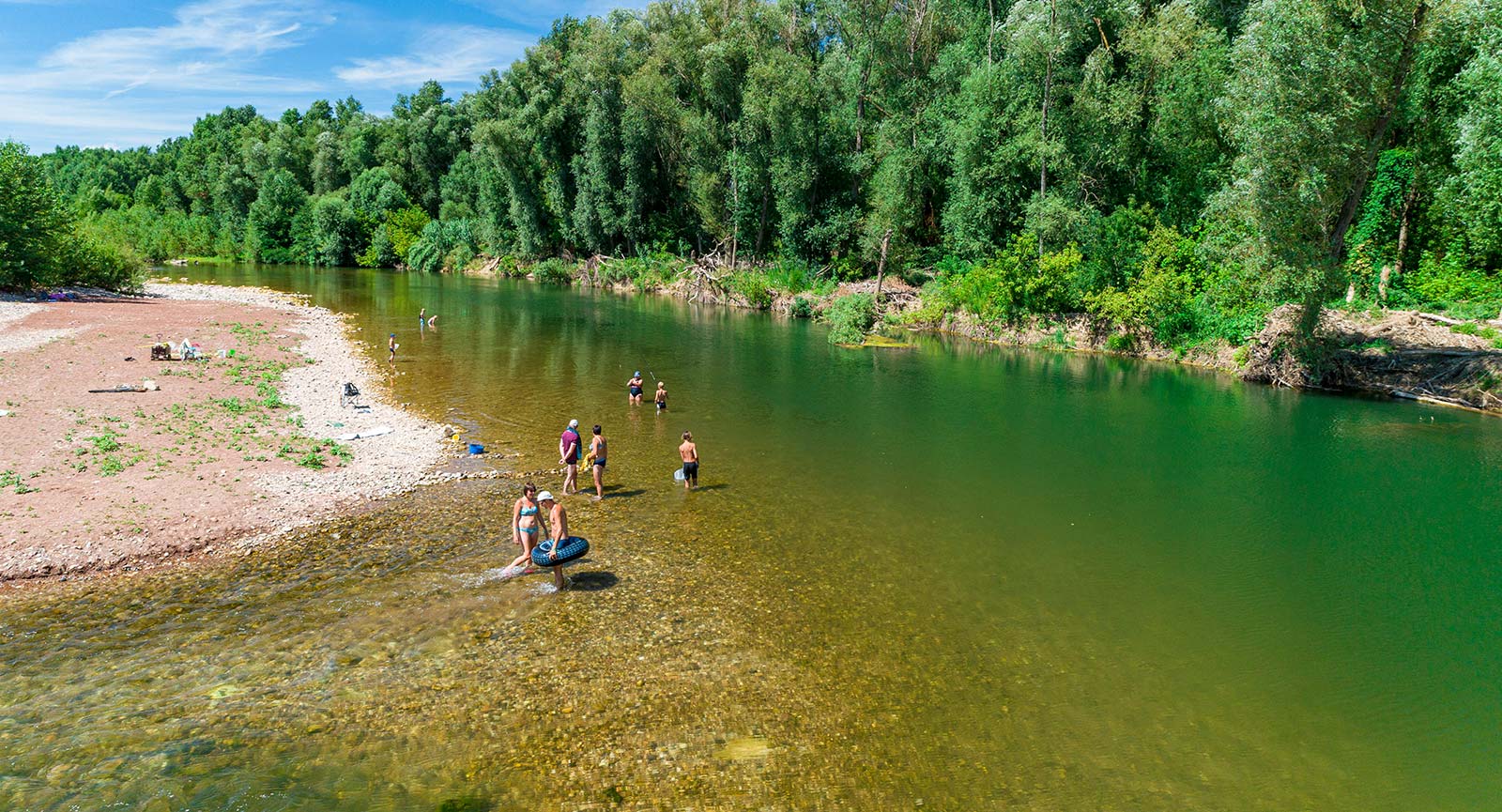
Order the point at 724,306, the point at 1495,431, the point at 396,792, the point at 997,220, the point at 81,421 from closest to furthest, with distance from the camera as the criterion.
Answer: the point at 396,792 → the point at 81,421 → the point at 1495,431 → the point at 997,220 → the point at 724,306

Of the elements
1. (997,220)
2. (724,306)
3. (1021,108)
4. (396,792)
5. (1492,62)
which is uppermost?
(1021,108)

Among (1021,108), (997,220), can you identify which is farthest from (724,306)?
(1021,108)

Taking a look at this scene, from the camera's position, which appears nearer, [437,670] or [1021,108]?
[437,670]

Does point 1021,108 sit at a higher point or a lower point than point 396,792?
higher

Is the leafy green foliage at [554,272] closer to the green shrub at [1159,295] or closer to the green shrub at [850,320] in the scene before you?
the green shrub at [850,320]

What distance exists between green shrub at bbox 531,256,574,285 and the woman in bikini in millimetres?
77925

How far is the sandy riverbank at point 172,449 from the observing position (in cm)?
1480

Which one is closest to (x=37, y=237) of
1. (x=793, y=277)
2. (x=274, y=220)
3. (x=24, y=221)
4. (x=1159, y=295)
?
(x=24, y=221)

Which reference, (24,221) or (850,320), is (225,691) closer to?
(850,320)

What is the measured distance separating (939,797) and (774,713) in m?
2.58

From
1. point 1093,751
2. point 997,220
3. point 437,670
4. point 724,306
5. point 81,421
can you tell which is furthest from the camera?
point 724,306

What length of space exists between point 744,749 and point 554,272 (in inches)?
3349

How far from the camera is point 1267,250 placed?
3488 centimetres

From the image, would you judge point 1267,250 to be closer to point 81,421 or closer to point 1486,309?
point 1486,309
